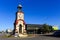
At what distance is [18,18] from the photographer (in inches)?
2094

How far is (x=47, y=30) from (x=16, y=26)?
1649 inches

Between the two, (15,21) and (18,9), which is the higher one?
(18,9)

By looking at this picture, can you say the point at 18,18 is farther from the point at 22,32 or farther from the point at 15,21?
the point at 22,32

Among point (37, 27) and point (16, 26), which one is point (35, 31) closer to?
point (37, 27)

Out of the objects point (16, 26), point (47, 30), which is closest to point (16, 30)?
point (16, 26)

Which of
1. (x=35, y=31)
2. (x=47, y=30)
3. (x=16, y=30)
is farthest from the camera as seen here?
(x=35, y=31)

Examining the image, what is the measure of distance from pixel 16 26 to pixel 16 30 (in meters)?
1.50

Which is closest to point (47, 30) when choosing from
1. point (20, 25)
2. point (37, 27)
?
point (37, 27)

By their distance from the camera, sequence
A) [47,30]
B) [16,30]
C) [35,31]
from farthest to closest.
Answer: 1. [35,31]
2. [47,30]
3. [16,30]

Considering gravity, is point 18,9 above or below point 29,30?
above

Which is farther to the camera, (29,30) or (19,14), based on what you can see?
(29,30)

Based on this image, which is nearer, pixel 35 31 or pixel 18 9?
pixel 18 9

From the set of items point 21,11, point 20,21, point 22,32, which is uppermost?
point 21,11

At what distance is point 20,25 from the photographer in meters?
53.7
